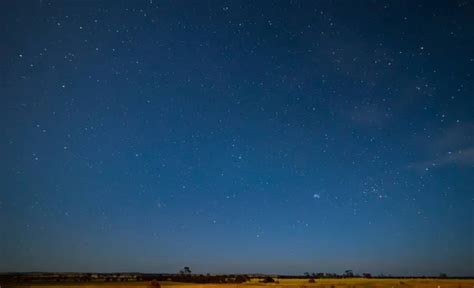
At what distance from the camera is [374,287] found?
79.4m

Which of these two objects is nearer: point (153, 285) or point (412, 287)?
point (153, 285)

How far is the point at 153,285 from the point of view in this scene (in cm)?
6538

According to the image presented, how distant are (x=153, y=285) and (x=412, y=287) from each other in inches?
1727

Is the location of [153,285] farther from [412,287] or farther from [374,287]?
[412,287]

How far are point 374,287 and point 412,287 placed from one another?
24.9 ft

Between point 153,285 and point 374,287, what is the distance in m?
36.3

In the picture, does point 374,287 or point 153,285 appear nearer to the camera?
point 153,285

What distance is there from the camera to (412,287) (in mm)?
82062

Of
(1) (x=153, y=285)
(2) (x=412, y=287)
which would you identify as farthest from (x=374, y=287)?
(1) (x=153, y=285)
